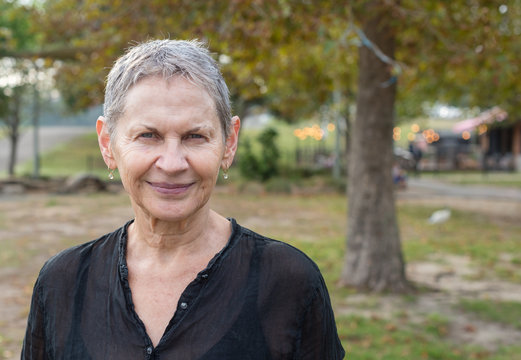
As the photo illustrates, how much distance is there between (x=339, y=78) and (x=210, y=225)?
13.7 metres

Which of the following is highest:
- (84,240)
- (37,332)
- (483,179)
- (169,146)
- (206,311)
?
(169,146)

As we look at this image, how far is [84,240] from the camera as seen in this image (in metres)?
11.0

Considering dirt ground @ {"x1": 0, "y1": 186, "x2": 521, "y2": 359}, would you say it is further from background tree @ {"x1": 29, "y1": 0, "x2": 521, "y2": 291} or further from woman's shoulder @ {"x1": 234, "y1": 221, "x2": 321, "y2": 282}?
woman's shoulder @ {"x1": 234, "y1": 221, "x2": 321, "y2": 282}

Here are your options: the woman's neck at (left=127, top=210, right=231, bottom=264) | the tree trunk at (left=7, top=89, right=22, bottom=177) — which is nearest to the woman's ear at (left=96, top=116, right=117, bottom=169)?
the woman's neck at (left=127, top=210, right=231, bottom=264)

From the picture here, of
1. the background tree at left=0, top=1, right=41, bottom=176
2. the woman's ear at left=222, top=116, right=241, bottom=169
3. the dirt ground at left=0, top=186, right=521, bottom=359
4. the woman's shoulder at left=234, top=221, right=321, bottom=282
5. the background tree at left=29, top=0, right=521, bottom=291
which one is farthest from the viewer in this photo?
the background tree at left=0, top=1, right=41, bottom=176

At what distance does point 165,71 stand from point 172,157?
0.24m

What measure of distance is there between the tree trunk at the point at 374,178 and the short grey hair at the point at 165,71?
611cm

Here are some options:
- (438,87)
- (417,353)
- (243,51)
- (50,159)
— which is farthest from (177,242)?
(50,159)

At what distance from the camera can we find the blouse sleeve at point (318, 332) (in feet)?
5.37

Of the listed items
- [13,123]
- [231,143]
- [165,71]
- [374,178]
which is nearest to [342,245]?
[374,178]

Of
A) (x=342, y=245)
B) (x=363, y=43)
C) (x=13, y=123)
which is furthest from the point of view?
(x=13, y=123)

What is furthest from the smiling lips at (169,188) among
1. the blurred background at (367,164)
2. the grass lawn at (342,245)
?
the grass lawn at (342,245)

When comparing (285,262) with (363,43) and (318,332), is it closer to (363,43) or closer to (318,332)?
(318,332)

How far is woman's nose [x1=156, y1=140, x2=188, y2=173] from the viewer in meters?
1.56
